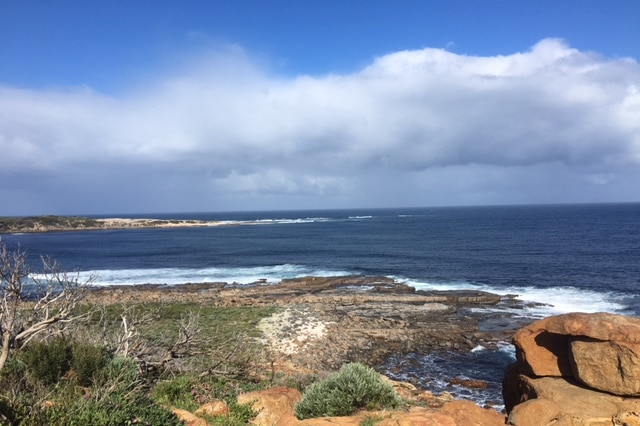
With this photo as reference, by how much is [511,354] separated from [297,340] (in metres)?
12.3

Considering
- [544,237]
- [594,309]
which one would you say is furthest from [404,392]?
[544,237]

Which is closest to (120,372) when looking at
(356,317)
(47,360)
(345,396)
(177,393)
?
(177,393)

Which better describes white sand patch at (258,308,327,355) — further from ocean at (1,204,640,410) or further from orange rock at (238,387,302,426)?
orange rock at (238,387,302,426)

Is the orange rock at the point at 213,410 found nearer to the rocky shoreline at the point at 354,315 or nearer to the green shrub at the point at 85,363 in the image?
the green shrub at the point at 85,363

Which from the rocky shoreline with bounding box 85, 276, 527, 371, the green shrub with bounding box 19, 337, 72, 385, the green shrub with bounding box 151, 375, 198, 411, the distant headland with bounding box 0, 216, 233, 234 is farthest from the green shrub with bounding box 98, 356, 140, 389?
the distant headland with bounding box 0, 216, 233, 234

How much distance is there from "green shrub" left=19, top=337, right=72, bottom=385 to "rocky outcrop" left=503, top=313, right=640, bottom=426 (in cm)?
1003

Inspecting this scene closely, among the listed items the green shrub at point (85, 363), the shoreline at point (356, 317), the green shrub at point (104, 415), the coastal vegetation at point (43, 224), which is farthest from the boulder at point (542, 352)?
the coastal vegetation at point (43, 224)

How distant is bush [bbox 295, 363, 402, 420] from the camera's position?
348 inches

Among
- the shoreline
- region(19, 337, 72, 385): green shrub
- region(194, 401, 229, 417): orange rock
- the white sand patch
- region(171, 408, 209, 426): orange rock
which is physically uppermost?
region(19, 337, 72, 385): green shrub

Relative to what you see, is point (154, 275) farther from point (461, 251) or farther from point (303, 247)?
point (461, 251)

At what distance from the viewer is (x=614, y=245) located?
66.2 m

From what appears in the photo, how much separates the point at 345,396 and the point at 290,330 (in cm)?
1824

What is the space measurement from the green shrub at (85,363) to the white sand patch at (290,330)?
1353cm

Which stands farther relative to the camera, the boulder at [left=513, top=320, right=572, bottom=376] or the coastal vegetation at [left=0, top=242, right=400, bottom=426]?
the boulder at [left=513, top=320, right=572, bottom=376]
